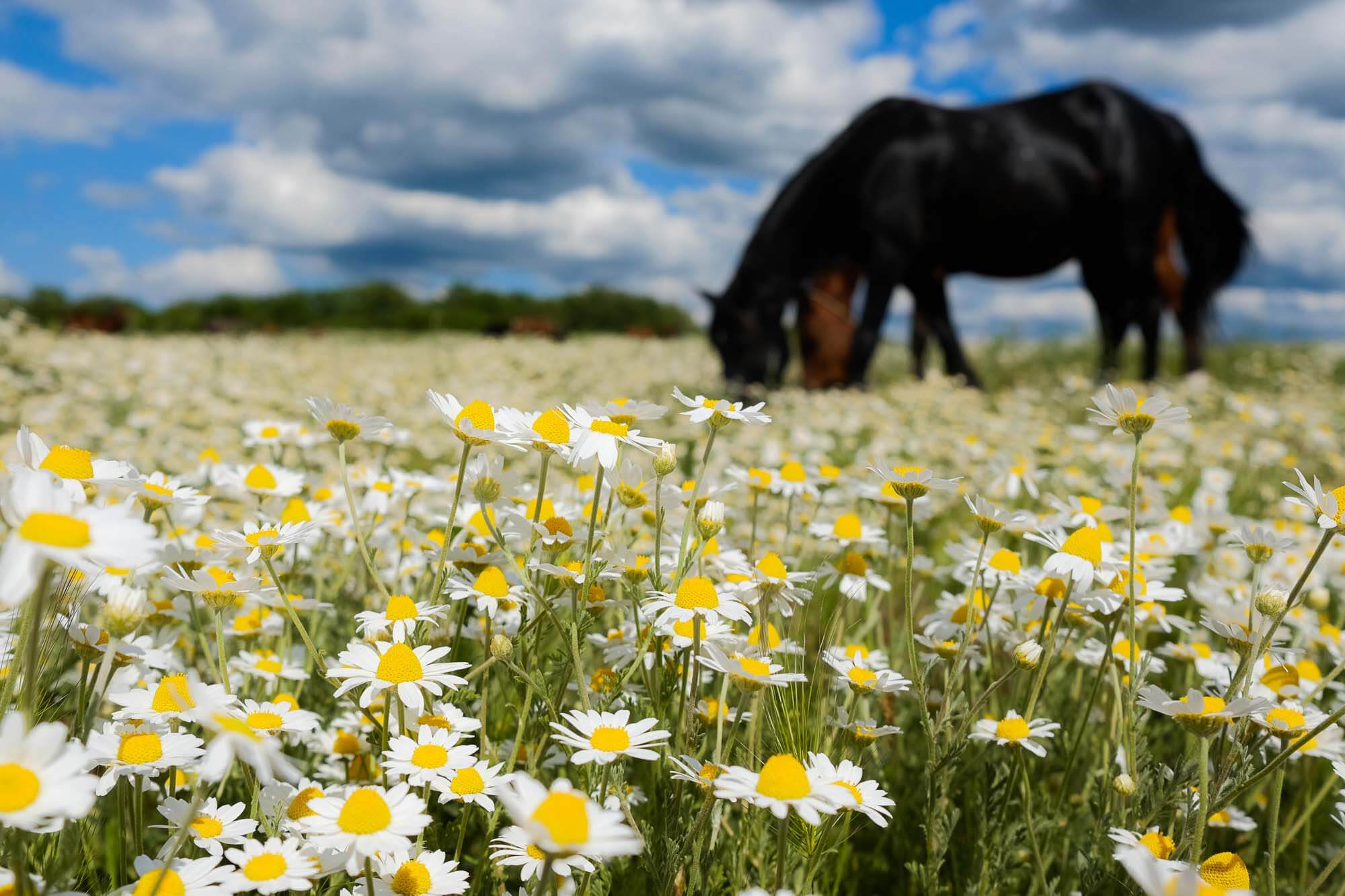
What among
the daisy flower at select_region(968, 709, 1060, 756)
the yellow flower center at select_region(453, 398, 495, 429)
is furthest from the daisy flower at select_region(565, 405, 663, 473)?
the daisy flower at select_region(968, 709, 1060, 756)

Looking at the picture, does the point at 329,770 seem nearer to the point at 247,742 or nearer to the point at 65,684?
the point at 65,684

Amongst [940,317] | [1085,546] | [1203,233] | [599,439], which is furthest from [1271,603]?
[1203,233]

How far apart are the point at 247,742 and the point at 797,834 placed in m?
0.98

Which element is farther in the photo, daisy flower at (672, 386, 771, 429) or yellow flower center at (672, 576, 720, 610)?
daisy flower at (672, 386, 771, 429)

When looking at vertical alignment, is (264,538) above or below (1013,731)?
above

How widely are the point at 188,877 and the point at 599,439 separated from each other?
2.69 feet

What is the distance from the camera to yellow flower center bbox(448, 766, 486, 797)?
4.21ft

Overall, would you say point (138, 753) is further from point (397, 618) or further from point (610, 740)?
point (610, 740)

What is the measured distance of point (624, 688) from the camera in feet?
5.56

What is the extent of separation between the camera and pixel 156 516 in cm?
252

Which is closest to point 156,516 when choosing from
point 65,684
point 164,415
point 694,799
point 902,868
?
point 65,684

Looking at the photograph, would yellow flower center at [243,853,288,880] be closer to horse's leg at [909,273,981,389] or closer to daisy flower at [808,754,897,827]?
daisy flower at [808,754,897,827]

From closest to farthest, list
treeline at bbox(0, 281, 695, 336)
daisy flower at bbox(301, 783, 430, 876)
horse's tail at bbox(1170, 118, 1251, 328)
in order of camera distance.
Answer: daisy flower at bbox(301, 783, 430, 876), horse's tail at bbox(1170, 118, 1251, 328), treeline at bbox(0, 281, 695, 336)

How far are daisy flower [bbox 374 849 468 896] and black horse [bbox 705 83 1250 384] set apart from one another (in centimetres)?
836
